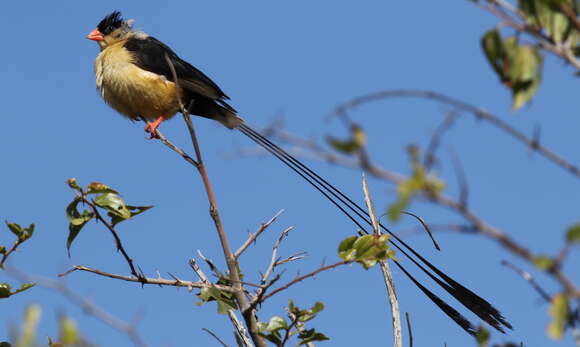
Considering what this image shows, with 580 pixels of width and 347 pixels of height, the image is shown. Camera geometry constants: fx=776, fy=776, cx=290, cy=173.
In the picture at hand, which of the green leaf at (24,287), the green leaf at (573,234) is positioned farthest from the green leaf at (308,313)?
the green leaf at (573,234)

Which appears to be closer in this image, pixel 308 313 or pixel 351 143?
pixel 351 143

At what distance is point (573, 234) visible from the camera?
75 cm

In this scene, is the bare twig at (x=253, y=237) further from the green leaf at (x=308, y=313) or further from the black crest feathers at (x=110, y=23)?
the black crest feathers at (x=110, y=23)

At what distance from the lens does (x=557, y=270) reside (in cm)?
74

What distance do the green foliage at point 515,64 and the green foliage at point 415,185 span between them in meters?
0.32

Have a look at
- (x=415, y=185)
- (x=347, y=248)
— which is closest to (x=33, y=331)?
(x=415, y=185)

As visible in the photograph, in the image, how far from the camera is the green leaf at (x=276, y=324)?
180cm

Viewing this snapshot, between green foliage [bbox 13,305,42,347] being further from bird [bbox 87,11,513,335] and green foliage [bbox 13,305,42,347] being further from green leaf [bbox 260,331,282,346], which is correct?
bird [bbox 87,11,513,335]

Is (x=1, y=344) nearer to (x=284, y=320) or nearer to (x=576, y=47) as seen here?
(x=284, y=320)

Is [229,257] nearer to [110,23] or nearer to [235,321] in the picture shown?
[235,321]

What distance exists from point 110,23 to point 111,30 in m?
0.09

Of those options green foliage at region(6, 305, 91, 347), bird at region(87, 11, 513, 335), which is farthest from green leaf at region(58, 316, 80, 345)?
bird at region(87, 11, 513, 335)

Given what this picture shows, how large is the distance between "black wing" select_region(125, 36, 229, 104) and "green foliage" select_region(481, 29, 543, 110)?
11.2 ft

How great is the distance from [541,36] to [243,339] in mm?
1355
